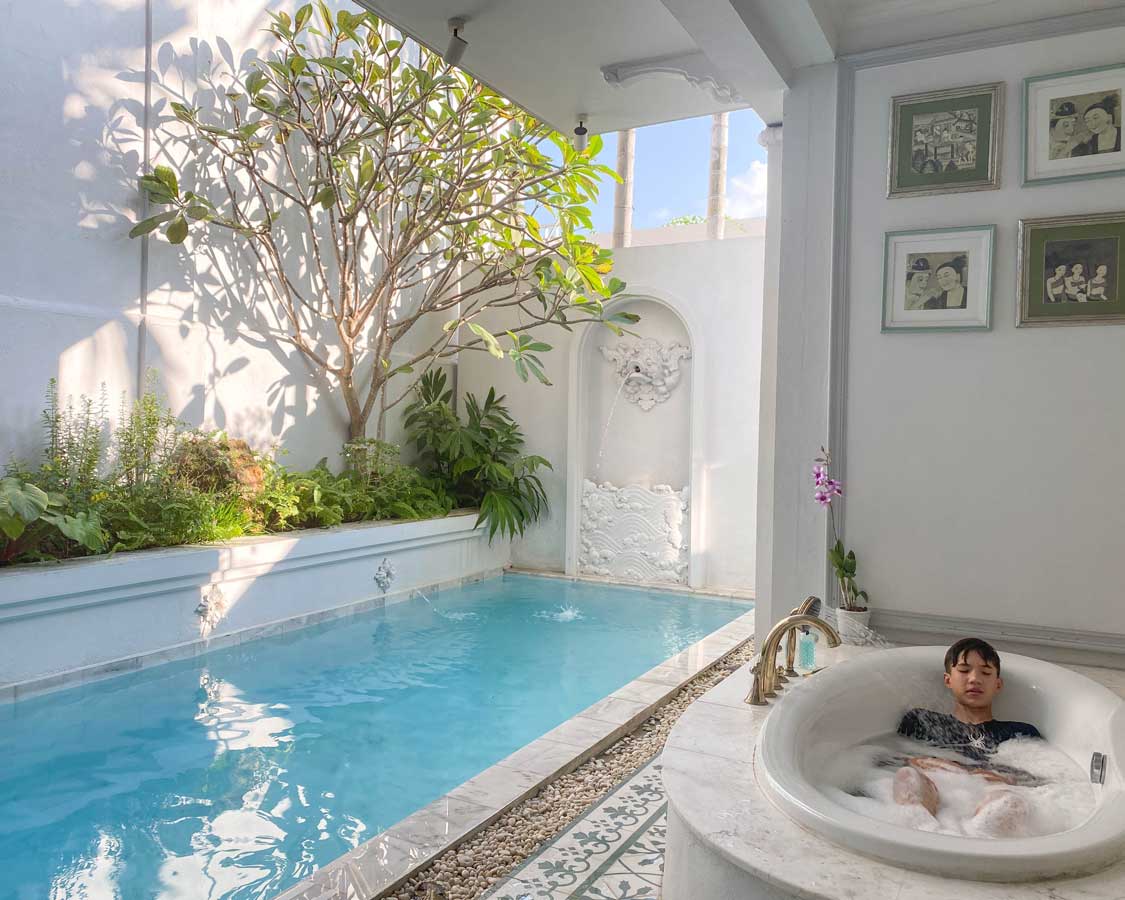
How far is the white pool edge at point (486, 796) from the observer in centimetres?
211

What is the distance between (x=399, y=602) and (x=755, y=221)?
4.92 meters

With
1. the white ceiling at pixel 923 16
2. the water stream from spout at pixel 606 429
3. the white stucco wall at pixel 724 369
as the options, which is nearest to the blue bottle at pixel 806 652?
the white ceiling at pixel 923 16

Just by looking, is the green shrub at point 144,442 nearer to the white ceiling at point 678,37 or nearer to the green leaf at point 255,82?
the green leaf at point 255,82

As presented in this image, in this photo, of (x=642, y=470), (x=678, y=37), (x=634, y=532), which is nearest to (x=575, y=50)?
(x=678, y=37)

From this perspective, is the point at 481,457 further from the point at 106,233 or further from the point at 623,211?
the point at 106,233

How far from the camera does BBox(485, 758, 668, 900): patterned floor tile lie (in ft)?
6.90

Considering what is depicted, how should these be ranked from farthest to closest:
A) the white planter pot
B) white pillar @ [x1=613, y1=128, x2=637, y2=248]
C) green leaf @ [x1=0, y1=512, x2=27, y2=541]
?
white pillar @ [x1=613, y1=128, x2=637, y2=248]
green leaf @ [x1=0, y1=512, x2=27, y2=541]
the white planter pot

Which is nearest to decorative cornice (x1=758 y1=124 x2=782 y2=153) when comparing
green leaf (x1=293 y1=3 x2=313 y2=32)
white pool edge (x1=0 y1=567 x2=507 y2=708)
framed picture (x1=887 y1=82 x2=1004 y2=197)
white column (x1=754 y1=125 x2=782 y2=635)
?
white column (x1=754 y1=125 x2=782 y2=635)

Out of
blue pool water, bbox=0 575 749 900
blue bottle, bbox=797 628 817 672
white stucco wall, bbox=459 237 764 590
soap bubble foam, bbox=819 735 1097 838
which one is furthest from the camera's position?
white stucco wall, bbox=459 237 764 590

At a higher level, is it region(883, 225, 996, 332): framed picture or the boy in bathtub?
region(883, 225, 996, 332): framed picture

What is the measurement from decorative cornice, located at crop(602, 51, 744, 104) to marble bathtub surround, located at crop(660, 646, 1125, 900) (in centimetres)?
292

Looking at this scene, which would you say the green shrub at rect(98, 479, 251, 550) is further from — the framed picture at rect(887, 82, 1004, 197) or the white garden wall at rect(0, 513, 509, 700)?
the framed picture at rect(887, 82, 1004, 197)

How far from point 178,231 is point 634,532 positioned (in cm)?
406

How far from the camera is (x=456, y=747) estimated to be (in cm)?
333
